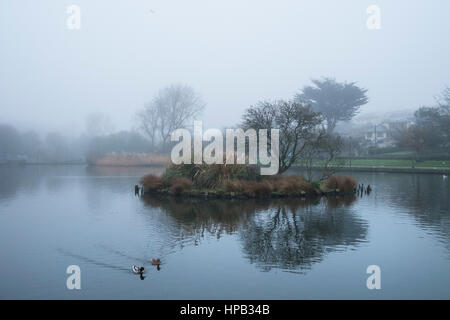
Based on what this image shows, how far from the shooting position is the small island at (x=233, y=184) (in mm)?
20469

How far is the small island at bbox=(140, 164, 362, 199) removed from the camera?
20.5 meters

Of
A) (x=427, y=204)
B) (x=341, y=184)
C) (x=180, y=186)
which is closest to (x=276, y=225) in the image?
(x=180, y=186)

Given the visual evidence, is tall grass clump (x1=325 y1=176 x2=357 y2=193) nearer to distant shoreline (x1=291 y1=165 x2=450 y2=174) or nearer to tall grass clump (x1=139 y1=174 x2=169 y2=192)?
tall grass clump (x1=139 y1=174 x2=169 y2=192)

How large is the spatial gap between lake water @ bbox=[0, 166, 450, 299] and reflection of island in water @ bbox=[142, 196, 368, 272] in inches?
1.4

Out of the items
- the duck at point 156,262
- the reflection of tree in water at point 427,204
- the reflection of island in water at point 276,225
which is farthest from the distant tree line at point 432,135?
the duck at point 156,262

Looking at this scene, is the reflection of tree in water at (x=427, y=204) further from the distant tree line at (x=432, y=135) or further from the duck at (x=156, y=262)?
the distant tree line at (x=432, y=135)

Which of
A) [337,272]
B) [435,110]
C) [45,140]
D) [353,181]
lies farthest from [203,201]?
[45,140]

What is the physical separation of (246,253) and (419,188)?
1875 cm

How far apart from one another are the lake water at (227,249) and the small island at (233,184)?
152cm

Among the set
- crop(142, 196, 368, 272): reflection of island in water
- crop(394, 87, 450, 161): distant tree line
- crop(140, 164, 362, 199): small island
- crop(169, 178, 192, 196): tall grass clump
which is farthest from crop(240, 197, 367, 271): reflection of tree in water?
crop(394, 87, 450, 161): distant tree line

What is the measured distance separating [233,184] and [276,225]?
263 inches

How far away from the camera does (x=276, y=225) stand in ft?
45.6
